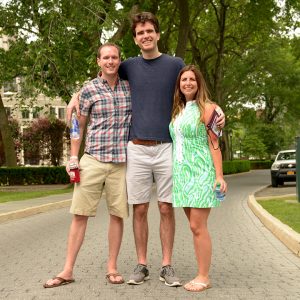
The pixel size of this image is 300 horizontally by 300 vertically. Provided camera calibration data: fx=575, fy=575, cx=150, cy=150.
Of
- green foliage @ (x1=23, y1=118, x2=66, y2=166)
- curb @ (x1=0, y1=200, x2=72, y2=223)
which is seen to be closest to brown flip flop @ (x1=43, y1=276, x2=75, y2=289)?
curb @ (x1=0, y1=200, x2=72, y2=223)

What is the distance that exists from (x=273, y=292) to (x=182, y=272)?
1154 millimetres

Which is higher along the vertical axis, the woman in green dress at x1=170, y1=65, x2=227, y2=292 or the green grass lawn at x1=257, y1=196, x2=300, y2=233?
the woman in green dress at x1=170, y1=65, x2=227, y2=292

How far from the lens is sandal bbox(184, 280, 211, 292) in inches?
193

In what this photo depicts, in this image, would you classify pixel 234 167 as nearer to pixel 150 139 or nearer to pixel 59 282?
pixel 150 139

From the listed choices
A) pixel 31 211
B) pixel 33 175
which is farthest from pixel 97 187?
pixel 33 175

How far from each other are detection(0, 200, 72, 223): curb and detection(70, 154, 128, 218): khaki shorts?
6.93 m

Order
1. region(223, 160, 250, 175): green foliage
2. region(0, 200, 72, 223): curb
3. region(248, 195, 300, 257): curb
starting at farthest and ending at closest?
region(223, 160, 250, 175): green foliage, region(0, 200, 72, 223): curb, region(248, 195, 300, 257): curb

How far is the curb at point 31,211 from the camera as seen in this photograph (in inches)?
476

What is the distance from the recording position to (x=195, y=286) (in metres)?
4.93

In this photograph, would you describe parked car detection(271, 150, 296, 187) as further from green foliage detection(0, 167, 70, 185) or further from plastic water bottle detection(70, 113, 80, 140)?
plastic water bottle detection(70, 113, 80, 140)

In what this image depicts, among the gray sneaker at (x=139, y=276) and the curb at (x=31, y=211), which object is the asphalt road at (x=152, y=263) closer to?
the gray sneaker at (x=139, y=276)

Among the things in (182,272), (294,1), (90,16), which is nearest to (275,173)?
(294,1)

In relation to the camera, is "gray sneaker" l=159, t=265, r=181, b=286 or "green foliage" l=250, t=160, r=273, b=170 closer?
"gray sneaker" l=159, t=265, r=181, b=286

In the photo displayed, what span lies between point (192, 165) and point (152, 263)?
1743mm
